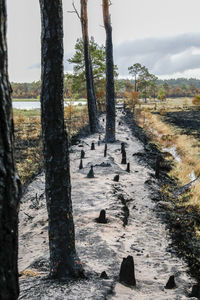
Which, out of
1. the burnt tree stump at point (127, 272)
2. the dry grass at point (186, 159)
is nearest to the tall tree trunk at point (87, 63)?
the dry grass at point (186, 159)

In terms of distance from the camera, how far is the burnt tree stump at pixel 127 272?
4637 millimetres

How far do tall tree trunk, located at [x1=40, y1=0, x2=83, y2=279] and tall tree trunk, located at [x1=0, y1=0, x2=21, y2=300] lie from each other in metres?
2.02

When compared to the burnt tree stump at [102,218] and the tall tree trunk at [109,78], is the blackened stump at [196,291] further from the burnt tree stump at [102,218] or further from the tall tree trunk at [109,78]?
the tall tree trunk at [109,78]

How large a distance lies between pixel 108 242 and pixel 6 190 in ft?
15.0

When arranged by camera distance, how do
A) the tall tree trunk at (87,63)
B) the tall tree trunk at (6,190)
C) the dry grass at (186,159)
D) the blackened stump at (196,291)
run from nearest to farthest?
the tall tree trunk at (6,190), the blackened stump at (196,291), the dry grass at (186,159), the tall tree trunk at (87,63)

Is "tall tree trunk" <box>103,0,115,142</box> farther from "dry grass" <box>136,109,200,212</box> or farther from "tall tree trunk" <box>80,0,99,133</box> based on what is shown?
"dry grass" <box>136,109,200,212</box>

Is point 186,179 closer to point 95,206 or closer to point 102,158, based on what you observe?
point 102,158

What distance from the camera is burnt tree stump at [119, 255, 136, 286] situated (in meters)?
4.64

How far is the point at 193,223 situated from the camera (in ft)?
26.9

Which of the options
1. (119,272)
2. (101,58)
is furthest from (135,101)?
(119,272)

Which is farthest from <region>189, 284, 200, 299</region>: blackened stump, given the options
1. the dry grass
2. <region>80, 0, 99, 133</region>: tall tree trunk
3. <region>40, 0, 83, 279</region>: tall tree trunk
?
<region>80, 0, 99, 133</region>: tall tree trunk

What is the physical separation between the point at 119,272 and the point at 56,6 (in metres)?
3.96

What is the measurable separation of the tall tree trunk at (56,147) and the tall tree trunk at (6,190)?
202cm

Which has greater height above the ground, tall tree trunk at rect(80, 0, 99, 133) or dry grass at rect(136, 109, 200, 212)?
tall tree trunk at rect(80, 0, 99, 133)
